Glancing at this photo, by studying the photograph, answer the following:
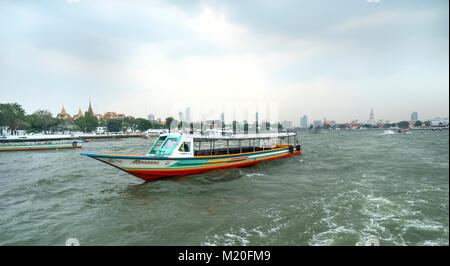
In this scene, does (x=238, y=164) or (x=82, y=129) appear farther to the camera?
(x=82, y=129)

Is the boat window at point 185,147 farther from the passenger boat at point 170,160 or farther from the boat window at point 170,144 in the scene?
the boat window at point 170,144

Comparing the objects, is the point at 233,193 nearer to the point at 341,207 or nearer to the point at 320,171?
the point at 341,207

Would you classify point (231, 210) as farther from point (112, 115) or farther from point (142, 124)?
point (112, 115)

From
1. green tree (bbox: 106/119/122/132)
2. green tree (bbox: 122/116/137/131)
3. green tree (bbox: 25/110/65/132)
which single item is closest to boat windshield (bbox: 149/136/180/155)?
green tree (bbox: 25/110/65/132)

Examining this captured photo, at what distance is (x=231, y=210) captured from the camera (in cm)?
799

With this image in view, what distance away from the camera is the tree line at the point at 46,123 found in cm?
5806

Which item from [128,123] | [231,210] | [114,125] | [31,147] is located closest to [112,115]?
[128,123]

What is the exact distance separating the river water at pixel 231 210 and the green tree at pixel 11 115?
64.1 meters

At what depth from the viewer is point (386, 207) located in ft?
26.7

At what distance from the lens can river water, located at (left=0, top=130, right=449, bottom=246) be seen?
20.0ft


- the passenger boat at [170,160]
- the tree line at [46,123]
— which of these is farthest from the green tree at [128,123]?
the passenger boat at [170,160]

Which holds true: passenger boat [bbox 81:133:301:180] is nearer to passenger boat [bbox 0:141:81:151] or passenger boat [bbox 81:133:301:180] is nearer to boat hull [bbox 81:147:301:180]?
boat hull [bbox 81:147:301:180]
